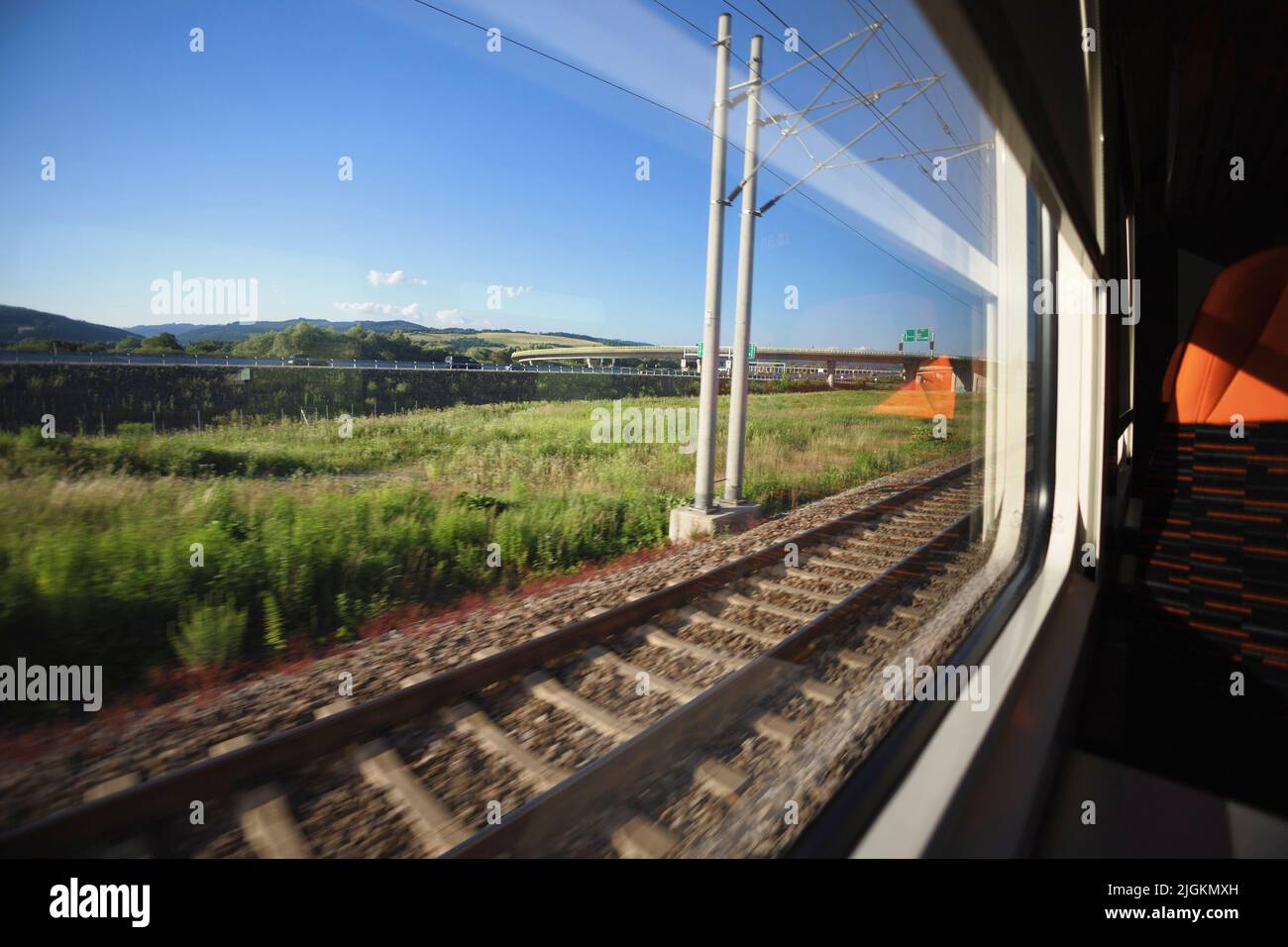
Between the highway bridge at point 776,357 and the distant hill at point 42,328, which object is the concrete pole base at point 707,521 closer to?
the highway bridge at point 776,357

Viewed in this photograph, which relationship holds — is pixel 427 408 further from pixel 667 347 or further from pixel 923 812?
pixel 923 812

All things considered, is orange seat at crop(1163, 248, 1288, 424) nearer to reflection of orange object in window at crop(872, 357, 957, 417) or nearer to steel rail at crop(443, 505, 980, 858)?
reflection of orange object in window at crop(872, 357, 957, 417)

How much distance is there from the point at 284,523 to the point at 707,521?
3783 mm

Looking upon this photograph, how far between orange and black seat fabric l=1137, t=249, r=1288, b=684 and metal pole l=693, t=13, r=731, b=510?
146 inches

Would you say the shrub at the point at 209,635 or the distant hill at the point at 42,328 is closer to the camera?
the distant hill at the point at 42,328

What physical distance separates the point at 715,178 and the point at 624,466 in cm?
371

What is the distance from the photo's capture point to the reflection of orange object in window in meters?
4.59

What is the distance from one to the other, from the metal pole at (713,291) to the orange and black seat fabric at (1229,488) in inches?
146

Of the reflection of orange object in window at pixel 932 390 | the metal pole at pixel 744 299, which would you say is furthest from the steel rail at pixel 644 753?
the metal pole at pixel 744 299

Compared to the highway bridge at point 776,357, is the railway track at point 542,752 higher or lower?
lower

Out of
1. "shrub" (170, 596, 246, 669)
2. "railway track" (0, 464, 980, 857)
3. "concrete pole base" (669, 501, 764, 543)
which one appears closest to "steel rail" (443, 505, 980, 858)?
"railway track" (0, 464, 980, 857)

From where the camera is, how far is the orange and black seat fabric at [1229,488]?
6.98 ft
